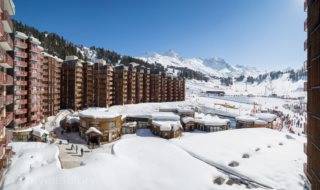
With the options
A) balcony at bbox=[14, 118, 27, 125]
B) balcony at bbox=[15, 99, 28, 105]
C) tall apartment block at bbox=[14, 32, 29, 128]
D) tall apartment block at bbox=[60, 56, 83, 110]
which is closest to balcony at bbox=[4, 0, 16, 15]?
tall apartment block at bbox=[14, 32, 29, 128]

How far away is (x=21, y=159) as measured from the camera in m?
49.0

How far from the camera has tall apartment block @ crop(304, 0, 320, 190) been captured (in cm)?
2647

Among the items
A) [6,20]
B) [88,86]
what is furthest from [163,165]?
[88,86]

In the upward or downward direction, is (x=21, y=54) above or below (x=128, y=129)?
above

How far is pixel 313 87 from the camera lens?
2827cm

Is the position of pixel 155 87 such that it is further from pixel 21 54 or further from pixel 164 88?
pixel 21 54

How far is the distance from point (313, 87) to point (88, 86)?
97.2 metres

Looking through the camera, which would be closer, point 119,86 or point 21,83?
point 21,83

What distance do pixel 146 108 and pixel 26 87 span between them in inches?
1833

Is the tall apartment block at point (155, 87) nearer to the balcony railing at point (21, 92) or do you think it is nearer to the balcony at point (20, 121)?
the balcony railing at point (21, 92)

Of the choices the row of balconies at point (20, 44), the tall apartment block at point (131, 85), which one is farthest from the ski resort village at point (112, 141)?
the tall apartment block at point (131, 85)

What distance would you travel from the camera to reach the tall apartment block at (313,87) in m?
26.5

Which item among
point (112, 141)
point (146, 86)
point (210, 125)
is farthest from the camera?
point (146, 86)

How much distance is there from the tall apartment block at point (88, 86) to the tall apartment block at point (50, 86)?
13.6 metres
